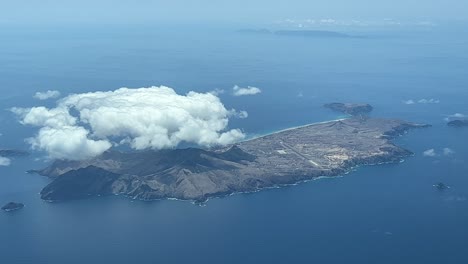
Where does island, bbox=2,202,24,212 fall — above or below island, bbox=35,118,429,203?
below

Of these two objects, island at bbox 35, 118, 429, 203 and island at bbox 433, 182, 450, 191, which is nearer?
island at bbox 35, 118, 429, 203

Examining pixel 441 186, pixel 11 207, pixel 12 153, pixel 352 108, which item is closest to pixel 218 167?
pixel 11 207

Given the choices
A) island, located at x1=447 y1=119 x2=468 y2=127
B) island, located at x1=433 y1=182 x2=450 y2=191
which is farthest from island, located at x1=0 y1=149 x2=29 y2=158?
island, located at x1=447 y1=119 x2=468 y2=127

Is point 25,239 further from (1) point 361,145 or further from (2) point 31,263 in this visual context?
(1) point 361,145

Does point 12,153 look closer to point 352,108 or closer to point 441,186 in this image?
point 441,186

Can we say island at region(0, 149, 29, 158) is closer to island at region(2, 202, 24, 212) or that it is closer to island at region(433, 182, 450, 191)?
island at region(2, 202, 24, 212)

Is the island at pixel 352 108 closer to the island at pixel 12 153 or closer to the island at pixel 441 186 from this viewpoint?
the island at pixel 441 186

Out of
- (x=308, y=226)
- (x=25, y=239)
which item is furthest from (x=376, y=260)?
(x=25, y=239)
